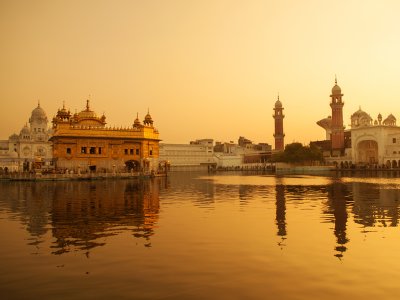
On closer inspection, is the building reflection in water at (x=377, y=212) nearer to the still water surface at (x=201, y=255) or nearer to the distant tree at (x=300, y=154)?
the still water surface at (x=201, y=255)

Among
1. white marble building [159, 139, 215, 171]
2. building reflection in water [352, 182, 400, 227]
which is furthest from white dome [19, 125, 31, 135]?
building reflection in water [352, 182, 400, 227]

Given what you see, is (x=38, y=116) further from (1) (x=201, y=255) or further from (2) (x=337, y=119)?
(1) (x=201, y=255)

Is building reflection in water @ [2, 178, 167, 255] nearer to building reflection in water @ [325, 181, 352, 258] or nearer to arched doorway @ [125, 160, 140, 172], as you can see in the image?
building reflection in water @ [325, 181, 352, 258]

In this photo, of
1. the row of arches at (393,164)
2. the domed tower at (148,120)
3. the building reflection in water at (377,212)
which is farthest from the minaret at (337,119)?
the building reflection in water at (377,212)

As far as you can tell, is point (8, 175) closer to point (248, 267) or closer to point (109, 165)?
point (109, 165)

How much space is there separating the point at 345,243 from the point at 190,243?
159 inches

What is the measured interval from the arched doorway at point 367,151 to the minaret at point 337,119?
7.18 m

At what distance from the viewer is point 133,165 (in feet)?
208

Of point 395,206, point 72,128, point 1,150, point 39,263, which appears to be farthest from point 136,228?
point 1,150

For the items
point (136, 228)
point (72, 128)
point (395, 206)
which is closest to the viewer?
point (136, 228)

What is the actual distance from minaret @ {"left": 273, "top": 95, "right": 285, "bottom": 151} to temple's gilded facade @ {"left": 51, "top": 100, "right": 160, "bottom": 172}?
67.3m

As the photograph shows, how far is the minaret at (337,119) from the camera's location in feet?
337

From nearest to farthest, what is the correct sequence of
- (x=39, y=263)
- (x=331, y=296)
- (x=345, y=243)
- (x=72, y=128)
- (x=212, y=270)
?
(x=331, y=296), (x=212, y=270), (x=39, y=263), (x=345, y=243), (x=72, y=128)

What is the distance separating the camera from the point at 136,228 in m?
13.9
